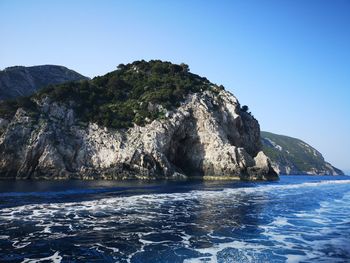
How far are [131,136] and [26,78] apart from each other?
4407 inches

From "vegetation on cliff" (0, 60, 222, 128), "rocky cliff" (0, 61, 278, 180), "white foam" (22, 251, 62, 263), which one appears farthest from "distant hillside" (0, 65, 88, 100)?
"white foam" (22, 251, 62, 263)

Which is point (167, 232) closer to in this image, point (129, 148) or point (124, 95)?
point (129, 148)

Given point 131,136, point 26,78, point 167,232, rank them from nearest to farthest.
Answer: point 167,232, point 131,136, point 26,78

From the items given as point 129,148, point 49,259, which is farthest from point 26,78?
point 49,259

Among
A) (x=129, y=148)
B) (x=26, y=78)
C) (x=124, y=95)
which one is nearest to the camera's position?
(x=129, y=148)

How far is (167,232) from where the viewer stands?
2119 cm

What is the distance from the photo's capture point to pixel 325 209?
34.0m

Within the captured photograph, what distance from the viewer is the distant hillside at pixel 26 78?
150 m

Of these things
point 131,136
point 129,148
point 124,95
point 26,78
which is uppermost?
point 26,78

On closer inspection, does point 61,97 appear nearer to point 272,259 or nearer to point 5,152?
point 5,152

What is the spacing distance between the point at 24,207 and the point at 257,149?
80.8 metres

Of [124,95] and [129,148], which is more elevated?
[124,95]

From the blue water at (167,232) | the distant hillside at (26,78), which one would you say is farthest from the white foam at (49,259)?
the distant hillside at (26,78)

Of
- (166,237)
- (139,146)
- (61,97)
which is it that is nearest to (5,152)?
(61,97)
